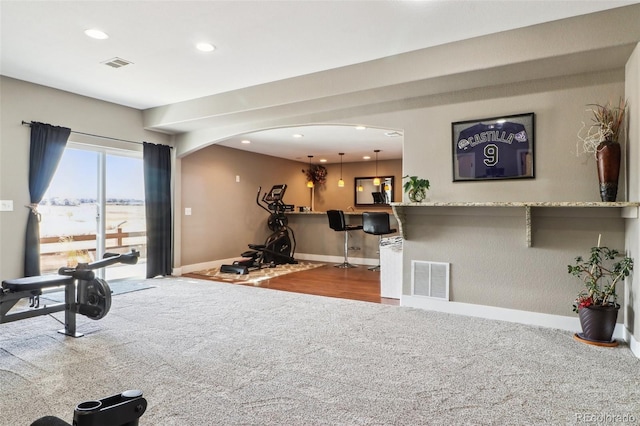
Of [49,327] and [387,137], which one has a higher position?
[387,137]

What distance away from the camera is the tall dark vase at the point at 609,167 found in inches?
119

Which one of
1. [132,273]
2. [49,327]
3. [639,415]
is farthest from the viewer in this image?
[132,273]

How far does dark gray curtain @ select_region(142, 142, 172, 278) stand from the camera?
5.93m

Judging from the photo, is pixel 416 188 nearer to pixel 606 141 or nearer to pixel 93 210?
pixel 606 141

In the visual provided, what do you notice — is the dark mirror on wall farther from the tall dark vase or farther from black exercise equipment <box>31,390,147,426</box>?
black exercise equipment <box>31,390,147,426</box>

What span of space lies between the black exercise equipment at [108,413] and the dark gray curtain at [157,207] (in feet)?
17.8

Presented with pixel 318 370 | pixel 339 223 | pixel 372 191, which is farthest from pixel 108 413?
pixel 372 191

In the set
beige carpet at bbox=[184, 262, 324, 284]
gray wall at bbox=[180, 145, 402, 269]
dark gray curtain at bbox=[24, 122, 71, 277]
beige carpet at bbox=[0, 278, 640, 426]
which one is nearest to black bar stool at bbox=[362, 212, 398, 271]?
gray wall at bbox=[180, 145, 402, 269]

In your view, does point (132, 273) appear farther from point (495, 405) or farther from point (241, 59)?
point (495, 405)

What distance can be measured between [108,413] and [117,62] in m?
4.03

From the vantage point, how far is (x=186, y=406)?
207 cm

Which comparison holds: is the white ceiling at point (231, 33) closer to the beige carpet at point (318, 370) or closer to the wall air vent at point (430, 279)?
the wall air vent at point (430, 279)

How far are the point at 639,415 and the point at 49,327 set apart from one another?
176 inches

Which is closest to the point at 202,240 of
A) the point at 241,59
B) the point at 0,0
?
the point at 241,59
